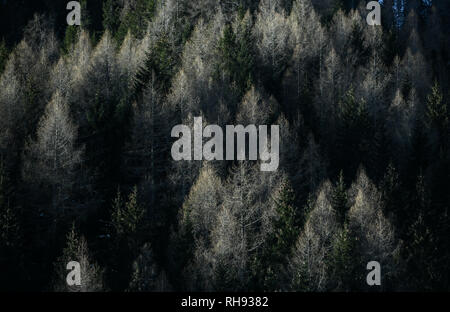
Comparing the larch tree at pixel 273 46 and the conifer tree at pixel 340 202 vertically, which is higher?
the larch tree at pixel 273 46

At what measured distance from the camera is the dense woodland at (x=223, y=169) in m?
29.3

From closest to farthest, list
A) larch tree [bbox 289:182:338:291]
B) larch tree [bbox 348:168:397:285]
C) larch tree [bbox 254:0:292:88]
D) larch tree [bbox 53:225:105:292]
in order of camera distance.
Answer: larch tree [bbox 53:225:105:292], larch tree [bbox 289:182:338:291], larch tree [bbox 348:168:397:285], larch tree [bbox 254:0:292:88]

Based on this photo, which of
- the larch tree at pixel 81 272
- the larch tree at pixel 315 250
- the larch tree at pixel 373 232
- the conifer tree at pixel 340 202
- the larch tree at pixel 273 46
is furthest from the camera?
the larch tree at pixel 273 46

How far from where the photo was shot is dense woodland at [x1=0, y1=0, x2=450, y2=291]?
29344 millimetres

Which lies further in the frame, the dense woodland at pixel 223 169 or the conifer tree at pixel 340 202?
the conifer tree at pixel 340 202

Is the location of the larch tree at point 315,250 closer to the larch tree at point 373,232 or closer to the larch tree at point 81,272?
the larch tree at point 373,232

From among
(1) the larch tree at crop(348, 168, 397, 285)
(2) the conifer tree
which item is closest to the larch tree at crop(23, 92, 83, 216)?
(2) the conifer tree

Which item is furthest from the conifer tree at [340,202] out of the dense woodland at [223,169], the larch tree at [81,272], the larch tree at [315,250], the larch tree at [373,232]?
the larch tree at [81,272]

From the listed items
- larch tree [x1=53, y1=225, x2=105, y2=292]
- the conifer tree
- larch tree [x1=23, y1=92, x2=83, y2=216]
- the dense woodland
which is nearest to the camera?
larch tree [x1=53, y1=225, x2=105, y2=292]

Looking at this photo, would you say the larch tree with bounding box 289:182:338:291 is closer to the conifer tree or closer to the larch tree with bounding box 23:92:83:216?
the conifer tree

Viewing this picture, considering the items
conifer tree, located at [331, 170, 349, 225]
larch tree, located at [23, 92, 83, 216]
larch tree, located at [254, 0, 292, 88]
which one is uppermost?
larch tree, located at [254, 0, 292, 88]

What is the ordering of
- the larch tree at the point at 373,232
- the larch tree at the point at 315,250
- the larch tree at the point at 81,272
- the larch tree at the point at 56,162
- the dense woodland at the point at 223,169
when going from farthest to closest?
the larch tree at the point at 56,162
the larch tree at the point at 373,232
the dense woodland at the point at 223,169
the larch tree at the point at 315,250
the larch tree at the point at 81,272
